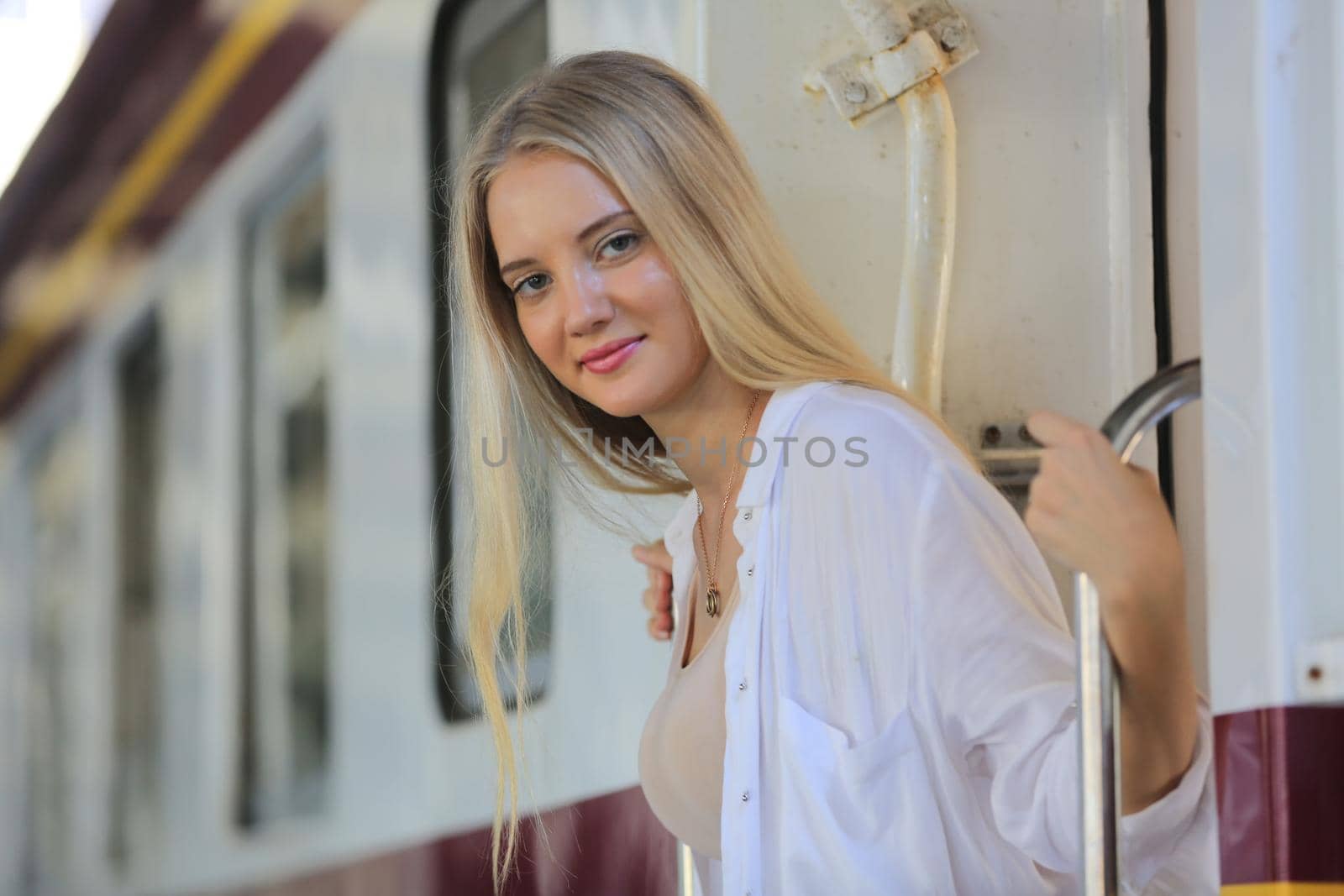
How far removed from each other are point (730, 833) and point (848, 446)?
1.20ft

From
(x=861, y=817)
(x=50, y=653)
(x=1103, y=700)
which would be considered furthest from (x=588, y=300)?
(x=50, y=653)

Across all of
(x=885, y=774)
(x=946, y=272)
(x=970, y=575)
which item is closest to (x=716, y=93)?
(x=946, y=272)

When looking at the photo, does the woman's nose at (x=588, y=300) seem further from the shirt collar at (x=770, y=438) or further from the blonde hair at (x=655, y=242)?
the shirt collar at (x=770, y=438)

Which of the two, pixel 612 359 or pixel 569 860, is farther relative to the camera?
pixel 569 860

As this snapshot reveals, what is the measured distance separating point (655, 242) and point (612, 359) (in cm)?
13

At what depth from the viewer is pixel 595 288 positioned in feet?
4.75

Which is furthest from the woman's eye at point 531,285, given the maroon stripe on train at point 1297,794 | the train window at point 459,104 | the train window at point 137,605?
the train window at point 137,605

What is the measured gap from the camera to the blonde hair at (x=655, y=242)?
1.42 meters

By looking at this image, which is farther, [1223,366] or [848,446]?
[848,446]

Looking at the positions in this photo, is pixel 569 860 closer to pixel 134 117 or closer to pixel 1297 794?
pixel 1297 794

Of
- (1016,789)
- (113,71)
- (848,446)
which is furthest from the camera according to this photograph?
(113,71)

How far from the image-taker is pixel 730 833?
1312mm

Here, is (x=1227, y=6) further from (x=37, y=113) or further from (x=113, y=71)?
(x=37, y=113)

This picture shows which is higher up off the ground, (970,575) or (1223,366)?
(1223,366)
